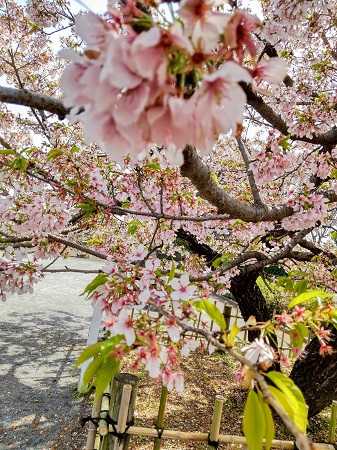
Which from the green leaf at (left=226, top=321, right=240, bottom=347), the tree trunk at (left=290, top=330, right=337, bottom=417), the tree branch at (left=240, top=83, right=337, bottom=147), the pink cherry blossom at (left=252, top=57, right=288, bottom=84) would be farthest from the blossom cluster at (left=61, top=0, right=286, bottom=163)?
the tree trunk at (left=290, top=330, right=337, bottom=417)

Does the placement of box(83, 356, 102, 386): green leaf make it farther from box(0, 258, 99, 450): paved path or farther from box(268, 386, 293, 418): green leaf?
box(0, 258, 99, 450): paved path

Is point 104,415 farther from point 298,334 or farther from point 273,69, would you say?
point 273,69

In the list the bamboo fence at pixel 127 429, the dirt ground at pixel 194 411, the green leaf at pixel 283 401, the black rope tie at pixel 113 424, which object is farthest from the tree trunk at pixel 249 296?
the green leaf at pixel 283 401

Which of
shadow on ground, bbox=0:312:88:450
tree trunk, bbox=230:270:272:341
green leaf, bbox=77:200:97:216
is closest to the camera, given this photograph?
green leaf, bbox=77:200:97:216

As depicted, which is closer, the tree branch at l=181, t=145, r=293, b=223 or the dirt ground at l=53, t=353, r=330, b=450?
the tree branch at l=181, t=145, r=293, b=223

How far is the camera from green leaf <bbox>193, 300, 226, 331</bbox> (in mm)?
1155

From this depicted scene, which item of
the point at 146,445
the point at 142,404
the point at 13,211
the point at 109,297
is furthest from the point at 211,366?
the point at 109,297

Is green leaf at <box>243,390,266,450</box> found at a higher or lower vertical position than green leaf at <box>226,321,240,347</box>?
lower

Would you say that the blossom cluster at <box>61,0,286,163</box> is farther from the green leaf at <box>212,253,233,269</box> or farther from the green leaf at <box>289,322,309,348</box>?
the green leaf at <box>212,253,233,269</box>

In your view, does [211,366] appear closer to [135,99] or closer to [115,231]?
[115,231]

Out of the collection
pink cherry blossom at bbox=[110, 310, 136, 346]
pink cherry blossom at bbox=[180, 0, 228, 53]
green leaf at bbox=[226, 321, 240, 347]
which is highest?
pink cherry blossom at bbox=[180, 0, 228, 53]

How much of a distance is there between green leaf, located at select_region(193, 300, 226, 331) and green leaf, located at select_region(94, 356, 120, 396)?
1.06 ft

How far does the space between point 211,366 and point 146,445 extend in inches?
109

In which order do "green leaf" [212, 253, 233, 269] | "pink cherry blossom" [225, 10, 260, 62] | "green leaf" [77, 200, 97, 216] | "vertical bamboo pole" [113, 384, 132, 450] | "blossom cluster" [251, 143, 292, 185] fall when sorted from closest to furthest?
"pink cherry blossom" [225, 10, 260, 62] < "vertical bamboo pole" [113, 384, 132, 450] < "green leaf" [77, 200, 97, 216] < "blossom cluster" [251, 143, 292, 185] < "green leaf" [212, 253, 233, 269]
